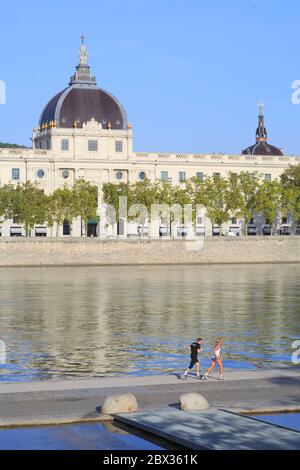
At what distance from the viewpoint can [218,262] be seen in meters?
125

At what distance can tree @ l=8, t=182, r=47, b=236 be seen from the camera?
12800 centimetres

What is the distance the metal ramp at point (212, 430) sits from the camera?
20.5m

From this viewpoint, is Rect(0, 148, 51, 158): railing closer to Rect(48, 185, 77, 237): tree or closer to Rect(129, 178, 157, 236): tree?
Rect(48, 185, 77, 237): tree

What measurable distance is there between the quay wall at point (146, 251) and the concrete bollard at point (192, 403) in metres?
90.9

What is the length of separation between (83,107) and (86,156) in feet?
22.3

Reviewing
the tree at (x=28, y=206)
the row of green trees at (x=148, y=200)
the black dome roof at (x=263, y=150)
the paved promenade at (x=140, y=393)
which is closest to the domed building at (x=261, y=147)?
the black dome roof at (x=263, y=150)

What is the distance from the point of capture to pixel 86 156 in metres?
150

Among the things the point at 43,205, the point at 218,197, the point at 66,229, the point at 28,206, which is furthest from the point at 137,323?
the point at 66,229

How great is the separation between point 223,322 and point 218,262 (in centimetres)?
7492

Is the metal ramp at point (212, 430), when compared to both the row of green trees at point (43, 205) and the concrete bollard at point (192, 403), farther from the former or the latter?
the row of green trees at point (43, 205)

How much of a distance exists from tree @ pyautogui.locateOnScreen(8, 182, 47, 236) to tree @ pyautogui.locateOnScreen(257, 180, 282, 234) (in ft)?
94.0

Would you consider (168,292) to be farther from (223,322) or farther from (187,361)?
(187,361)
